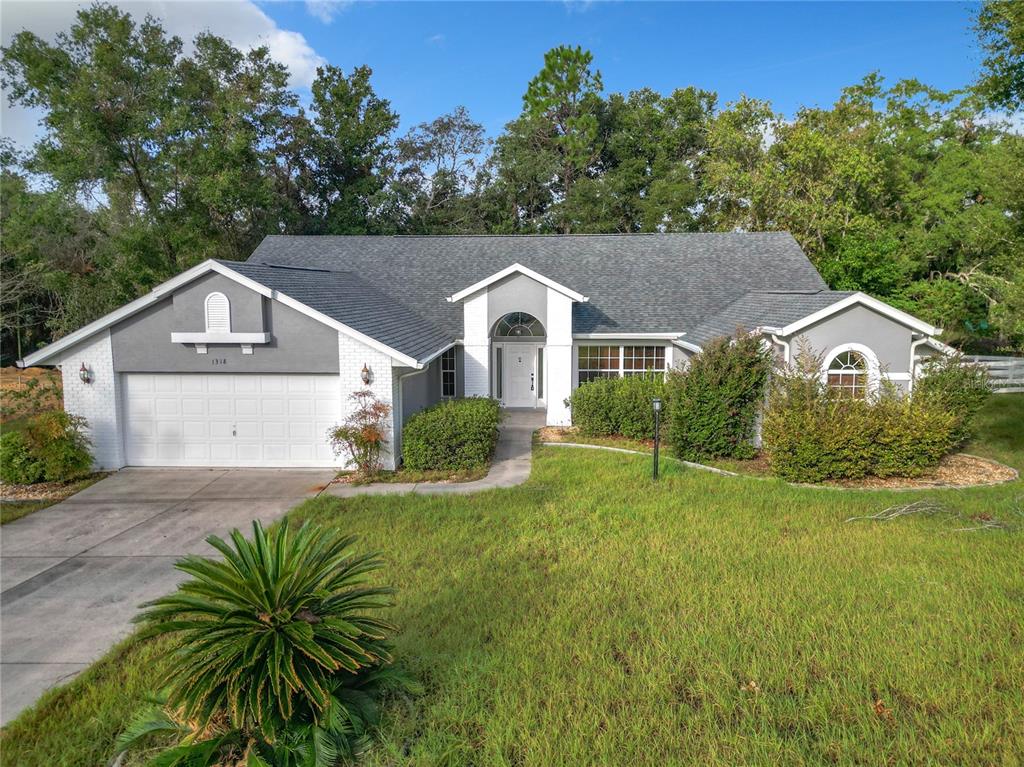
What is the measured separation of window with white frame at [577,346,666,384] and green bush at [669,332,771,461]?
17.9ft

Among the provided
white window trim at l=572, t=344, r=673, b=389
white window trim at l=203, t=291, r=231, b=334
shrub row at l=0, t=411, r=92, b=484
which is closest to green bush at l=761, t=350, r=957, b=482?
white window trim at l=572, t=344, r=673, b=389

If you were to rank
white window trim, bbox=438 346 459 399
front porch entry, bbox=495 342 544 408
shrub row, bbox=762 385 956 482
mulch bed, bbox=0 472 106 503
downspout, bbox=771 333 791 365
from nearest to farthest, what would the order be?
mulch bed, bbox=0 472 106 503 < shrub row, bbox=762 385 956 482 < downspout, bbox=771 333 791 365 < white window trim, bbox=438 346 459 399 < front porch entry, bbox=495 342 544 408

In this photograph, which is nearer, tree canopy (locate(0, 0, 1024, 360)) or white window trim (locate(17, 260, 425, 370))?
white window trim (locate(17, 260, 425, 370))

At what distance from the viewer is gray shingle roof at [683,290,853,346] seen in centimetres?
1470

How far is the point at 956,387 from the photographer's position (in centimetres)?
1453

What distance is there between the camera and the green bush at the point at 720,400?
555 inches

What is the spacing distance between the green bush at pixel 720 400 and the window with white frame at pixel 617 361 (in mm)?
5469

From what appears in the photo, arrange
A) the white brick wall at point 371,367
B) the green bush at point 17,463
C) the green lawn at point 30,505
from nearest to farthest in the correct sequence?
the green lawn at point 30,505, the green bush at point 17,463, the white brick wall at point 371,367

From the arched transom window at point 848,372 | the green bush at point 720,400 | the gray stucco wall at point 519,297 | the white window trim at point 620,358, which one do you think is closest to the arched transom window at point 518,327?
the gray stucco wall at point 519,297

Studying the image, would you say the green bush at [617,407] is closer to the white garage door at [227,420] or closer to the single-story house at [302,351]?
the single-story house at [302,351]

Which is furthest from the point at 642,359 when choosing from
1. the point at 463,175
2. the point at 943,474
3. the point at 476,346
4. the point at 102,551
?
the point at 463,175

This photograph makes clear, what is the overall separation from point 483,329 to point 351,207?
1907 cm

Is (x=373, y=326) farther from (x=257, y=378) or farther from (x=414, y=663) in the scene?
(x=414, y=663)

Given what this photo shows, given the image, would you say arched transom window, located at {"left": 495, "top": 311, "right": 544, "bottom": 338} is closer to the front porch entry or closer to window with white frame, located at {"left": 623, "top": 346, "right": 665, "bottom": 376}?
the front porch entry
